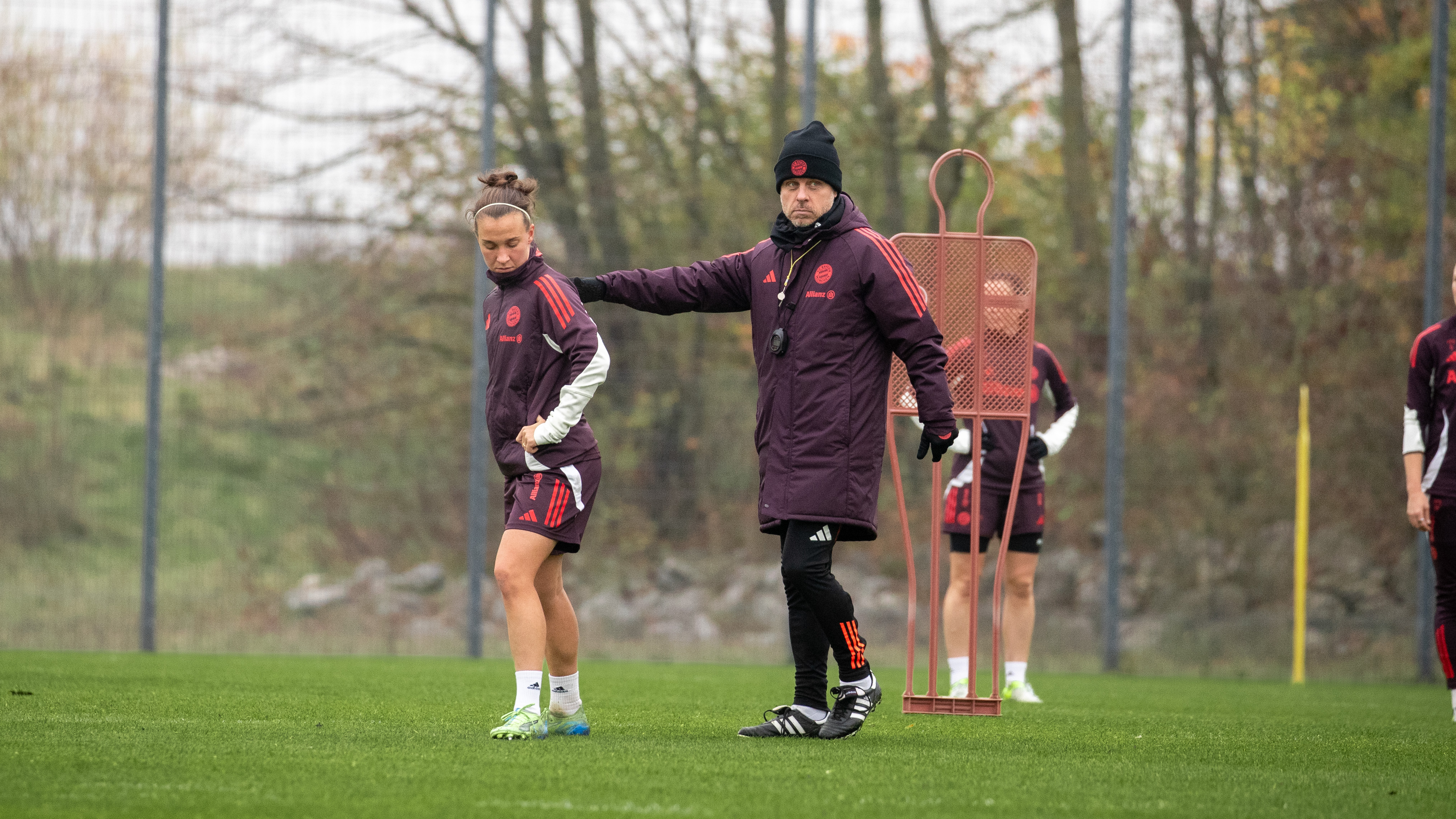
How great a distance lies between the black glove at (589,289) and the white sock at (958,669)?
267cm

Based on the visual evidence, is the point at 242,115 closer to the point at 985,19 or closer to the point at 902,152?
the point at 902,152

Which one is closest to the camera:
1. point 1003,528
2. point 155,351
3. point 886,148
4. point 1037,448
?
point 1037,448

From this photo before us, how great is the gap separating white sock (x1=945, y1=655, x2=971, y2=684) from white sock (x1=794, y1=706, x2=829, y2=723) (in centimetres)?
181

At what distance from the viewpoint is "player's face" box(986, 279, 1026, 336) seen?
5754 millimetres

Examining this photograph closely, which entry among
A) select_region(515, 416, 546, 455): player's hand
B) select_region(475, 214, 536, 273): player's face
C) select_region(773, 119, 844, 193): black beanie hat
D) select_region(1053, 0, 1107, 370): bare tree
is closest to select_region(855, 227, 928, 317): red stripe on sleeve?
select_region(773, 119, 844, 193): black beanie hat

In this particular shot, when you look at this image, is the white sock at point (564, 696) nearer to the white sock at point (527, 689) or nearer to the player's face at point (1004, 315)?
the white sock at point (527, 689)

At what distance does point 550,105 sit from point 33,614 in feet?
15.7

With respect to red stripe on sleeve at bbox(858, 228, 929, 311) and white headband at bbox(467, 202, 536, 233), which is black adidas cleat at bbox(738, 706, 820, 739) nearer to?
red stripe on sleeve at bbox(858, 228, 929, 311)

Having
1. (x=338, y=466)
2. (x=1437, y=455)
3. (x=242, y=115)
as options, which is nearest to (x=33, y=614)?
(x=338, y=466)

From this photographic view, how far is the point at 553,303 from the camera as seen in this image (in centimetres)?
464

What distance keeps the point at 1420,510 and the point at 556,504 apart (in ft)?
11.9

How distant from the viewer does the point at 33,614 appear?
962cm

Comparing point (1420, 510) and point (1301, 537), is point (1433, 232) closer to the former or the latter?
point (1301, 537)

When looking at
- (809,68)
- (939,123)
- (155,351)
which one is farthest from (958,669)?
(155,351)
